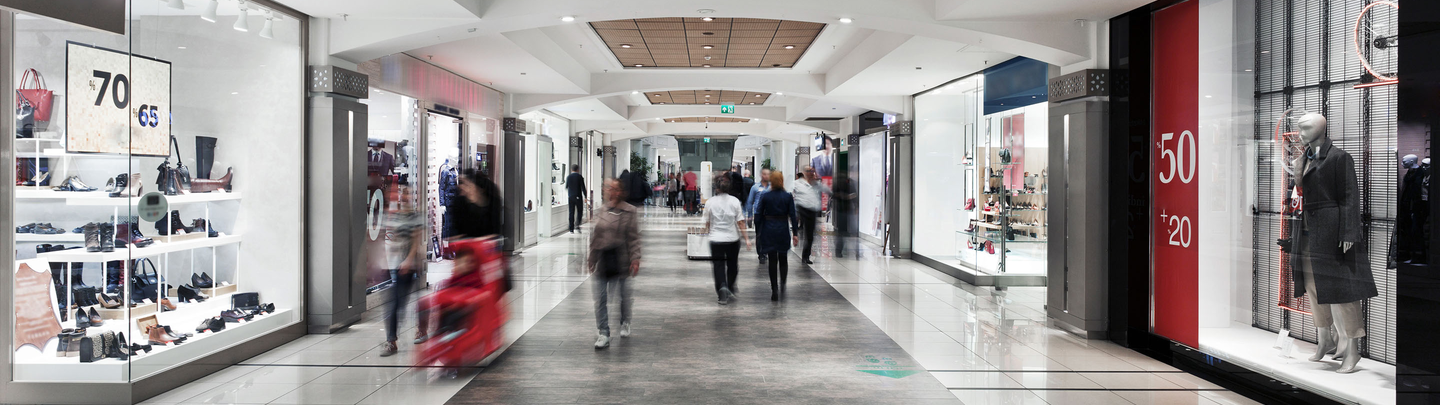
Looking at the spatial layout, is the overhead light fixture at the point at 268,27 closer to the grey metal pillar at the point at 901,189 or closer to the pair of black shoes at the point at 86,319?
the pair of black shoes at the point at 86,319

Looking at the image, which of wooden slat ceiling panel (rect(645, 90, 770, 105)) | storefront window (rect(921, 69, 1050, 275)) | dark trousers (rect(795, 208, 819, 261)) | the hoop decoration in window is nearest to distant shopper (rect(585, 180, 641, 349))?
the hoop decoration in window

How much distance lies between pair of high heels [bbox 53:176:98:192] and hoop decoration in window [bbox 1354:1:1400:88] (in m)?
7.02

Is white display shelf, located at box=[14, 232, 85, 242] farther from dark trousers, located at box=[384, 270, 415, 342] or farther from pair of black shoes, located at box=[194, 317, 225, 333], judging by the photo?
dark trousers, located at box=[384, 270, 415, 342]

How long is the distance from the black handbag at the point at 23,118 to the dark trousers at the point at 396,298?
2.07 metres

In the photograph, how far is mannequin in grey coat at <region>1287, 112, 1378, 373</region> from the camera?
3.95 meters

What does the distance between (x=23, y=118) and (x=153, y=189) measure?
0.75 m

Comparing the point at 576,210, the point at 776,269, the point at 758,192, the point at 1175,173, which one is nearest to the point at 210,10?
the point at 776,269

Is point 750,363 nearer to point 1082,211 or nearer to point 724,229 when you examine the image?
point 724,229

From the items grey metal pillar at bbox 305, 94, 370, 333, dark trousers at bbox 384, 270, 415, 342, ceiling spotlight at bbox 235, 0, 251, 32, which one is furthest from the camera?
grey metal pillar at bbox 305, 94, 370, 333

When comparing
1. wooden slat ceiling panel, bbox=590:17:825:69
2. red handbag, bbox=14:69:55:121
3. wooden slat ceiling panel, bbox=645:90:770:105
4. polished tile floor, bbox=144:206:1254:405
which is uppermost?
wooden slat ceiling panel, bbox=645:90:770:105

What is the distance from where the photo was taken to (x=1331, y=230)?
4086mm

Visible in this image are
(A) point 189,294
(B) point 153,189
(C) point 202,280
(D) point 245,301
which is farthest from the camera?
(D) point 245,301

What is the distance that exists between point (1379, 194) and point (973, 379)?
232 cm

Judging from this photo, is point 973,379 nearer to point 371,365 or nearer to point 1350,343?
point 1350,343
